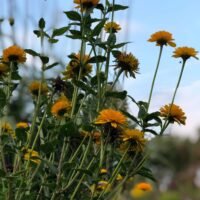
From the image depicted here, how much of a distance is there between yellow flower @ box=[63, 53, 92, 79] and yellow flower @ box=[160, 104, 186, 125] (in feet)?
1.15

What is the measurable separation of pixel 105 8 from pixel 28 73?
1655 millimetres

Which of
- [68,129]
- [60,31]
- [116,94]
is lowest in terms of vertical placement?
[68,129]

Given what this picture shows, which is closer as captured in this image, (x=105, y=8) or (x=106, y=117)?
(x=106, y=117)

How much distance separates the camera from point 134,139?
64.7 inches

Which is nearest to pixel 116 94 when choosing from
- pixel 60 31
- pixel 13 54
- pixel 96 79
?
pixel 96 79

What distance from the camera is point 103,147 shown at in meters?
1.69

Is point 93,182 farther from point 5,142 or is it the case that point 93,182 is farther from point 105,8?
point 105,8

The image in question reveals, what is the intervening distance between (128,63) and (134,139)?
308mm

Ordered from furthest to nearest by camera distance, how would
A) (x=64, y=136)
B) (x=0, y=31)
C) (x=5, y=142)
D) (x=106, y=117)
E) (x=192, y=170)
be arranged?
(x=0, y=31) → (x=5, y=142) → (x=64, y=136) → (x=106, y=117) → (x=192, y=170)

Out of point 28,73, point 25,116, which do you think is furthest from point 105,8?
point 25,116

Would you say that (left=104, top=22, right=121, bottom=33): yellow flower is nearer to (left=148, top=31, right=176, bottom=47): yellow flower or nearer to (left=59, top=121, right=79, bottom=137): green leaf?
(left=148, top=31, right=176, bottom=47): yellow flower

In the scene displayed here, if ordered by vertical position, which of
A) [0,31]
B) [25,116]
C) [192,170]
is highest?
[0,31]

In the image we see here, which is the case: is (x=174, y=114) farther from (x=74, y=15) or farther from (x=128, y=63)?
(x=74, y=15)

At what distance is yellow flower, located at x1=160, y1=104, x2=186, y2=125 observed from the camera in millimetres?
1720
